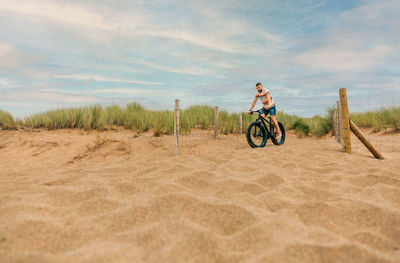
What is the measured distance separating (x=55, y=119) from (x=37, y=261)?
8937 millimetres

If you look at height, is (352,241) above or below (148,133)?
below

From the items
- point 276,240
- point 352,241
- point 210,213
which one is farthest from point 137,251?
point 352,241

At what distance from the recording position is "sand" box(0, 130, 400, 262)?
1583 millimetres

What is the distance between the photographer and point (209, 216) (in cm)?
204

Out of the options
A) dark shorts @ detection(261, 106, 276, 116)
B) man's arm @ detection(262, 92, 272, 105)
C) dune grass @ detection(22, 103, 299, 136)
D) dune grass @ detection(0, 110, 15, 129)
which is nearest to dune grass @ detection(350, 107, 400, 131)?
dune grass @ detection(22, 103, 299, 136)

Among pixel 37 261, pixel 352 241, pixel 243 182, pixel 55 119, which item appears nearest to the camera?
pixel 37 261

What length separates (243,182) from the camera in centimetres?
298

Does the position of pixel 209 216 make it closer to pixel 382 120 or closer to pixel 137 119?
pixel 137 119

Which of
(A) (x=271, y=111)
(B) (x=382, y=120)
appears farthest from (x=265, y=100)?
(B) (x=382, y=120)

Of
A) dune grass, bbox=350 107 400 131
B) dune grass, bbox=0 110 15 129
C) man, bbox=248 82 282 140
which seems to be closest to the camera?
man, bbox=248 82 282 140

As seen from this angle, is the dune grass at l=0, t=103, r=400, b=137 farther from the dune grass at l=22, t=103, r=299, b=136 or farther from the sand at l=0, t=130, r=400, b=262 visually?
the sand at l=0, t=130, r=400, b=262

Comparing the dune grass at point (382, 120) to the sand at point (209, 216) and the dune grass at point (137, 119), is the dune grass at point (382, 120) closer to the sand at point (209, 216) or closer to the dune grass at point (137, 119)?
the dune grass at point (137, 119)

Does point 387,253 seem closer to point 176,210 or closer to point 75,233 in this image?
point 176,210

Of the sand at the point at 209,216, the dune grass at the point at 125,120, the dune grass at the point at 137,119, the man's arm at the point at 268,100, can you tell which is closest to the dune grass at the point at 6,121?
the dune grass at the point at 137,119
